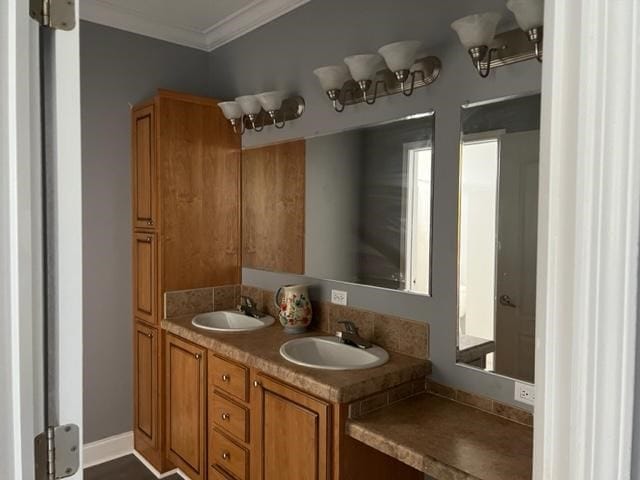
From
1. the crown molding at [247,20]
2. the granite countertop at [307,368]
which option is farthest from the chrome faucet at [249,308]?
the crown molding at [247,20]

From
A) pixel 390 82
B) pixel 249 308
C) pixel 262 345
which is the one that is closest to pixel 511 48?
pixel 390 82

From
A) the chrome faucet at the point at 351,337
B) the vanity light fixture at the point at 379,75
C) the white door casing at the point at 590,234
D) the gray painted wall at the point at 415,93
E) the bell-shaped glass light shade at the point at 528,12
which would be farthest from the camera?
the chrome faucet at the point at 351,337

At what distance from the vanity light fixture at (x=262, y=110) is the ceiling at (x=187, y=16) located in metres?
0.50

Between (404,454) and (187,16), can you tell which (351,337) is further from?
(187,16)

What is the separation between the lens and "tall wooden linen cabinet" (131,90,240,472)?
2.89 meters

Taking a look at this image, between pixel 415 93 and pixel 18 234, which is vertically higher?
pixel 415 93

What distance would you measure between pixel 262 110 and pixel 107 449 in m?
2.35

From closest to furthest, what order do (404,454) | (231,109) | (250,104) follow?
(404,454)
(250,104)
(231,109)

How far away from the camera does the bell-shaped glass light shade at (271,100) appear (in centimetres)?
273

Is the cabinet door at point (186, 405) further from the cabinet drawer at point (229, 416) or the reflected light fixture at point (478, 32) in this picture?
the reflected light fixture at point (478, 32)

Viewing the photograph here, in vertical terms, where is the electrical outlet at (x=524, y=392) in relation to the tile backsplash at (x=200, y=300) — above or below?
below

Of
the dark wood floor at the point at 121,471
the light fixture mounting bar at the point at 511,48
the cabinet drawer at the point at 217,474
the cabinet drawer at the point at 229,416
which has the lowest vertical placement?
the dark wood floor at the point at 121,471

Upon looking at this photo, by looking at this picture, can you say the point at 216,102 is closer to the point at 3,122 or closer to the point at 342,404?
the point at 342,404

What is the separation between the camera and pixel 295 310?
2.53 meters
